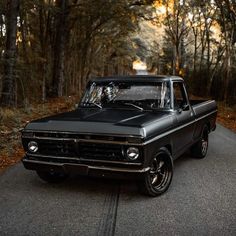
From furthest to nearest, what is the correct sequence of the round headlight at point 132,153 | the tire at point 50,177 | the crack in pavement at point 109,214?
the tire at point 50,177 → the round headlight at point 132,153 → the crack in pavement at point 109,214

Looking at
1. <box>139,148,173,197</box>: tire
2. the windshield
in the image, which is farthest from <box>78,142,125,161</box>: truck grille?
the windshield

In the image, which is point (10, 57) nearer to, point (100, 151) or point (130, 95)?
point (130, 95)

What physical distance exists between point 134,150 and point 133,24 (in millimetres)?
23269

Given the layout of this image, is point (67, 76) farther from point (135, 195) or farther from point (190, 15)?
point (135, 195)

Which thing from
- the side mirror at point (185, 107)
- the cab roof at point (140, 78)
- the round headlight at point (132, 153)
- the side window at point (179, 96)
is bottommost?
the round headlight at point (132, 153)

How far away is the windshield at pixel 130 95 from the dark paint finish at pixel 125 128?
11 cm

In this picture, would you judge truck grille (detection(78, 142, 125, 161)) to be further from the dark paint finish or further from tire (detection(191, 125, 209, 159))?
tire (detection(191, 125, 209, 159))

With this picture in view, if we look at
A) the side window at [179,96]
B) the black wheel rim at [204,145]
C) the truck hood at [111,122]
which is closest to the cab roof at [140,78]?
the side window at [179,96]

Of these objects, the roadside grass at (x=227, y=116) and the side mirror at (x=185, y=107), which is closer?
the side mirror at (x=185, y=107)

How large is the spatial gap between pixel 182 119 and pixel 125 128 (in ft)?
6.19

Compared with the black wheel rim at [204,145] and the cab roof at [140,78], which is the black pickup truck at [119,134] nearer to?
the cab roof at [140,78]

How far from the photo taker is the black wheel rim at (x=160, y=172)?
5.62m

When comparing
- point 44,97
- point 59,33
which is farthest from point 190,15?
point 44,97

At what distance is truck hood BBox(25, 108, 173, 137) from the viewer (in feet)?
16.8
